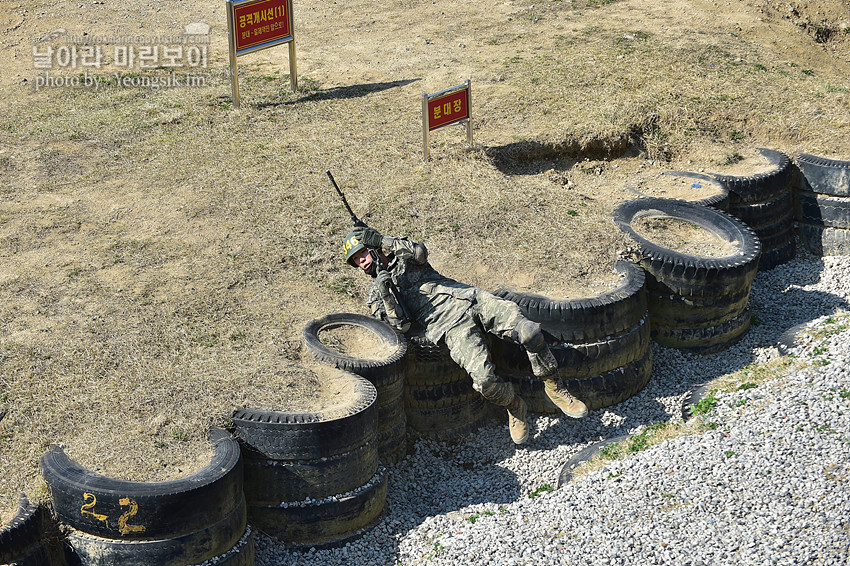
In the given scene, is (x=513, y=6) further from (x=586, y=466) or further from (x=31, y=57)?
(x=586, y=466)

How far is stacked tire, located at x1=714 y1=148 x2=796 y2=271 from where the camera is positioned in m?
15.1

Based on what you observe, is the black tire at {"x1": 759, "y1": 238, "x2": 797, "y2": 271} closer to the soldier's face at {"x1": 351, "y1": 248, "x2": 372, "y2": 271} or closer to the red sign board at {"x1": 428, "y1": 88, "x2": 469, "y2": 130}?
the red sign board at {"x1": 428, "y1": 88, "x2": 469, "y2": 130}

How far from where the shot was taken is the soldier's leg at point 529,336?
10.9 meters

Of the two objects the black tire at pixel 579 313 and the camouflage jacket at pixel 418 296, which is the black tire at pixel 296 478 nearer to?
the camouflage jacket at pixel 418 296

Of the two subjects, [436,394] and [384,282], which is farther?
[436,394]

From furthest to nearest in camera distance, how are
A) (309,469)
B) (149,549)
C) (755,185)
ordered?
(755,185) → (309,469) → (149,549)

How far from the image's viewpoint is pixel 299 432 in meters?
9.44

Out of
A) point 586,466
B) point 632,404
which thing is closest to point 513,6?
point 632,404

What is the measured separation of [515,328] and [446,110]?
5.68 meters

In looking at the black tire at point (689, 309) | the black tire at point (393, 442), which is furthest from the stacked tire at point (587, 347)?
the black tire at point (393, 442)

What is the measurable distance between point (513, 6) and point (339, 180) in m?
9.34

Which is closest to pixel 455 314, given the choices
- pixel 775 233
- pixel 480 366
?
pixel 480 366

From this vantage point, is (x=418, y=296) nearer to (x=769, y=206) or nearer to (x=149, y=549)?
(x=149, y=549)

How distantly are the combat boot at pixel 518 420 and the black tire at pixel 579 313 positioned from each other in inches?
36.5
